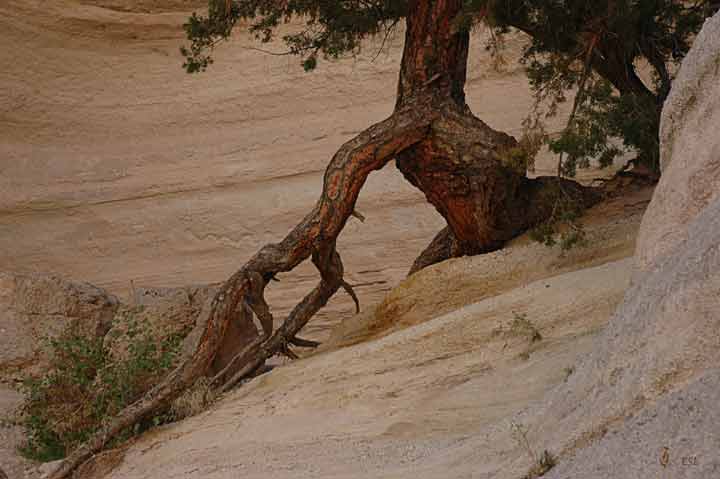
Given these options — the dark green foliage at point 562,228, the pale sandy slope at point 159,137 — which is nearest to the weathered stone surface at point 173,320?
the dark green foliage at point 562,228

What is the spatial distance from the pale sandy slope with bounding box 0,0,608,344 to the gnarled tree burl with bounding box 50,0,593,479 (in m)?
5.29

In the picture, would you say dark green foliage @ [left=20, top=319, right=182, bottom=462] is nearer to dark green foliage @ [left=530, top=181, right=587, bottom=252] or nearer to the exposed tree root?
the exposed tree root

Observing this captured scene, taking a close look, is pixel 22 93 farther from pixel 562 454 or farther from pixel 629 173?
pixel 562 454

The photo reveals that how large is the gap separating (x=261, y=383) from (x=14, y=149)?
8.39m

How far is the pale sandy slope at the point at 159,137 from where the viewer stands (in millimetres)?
15508

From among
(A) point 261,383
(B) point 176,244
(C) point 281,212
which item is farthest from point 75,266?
(A) point 261,383

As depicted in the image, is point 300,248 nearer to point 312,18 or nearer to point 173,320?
point 173,320

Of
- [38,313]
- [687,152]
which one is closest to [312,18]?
[38,313]

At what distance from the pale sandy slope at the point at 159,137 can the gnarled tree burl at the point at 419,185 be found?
17.3 ft

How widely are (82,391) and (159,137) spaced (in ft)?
23.4

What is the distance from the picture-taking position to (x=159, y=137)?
1620 cm

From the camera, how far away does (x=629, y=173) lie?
1027 cm
